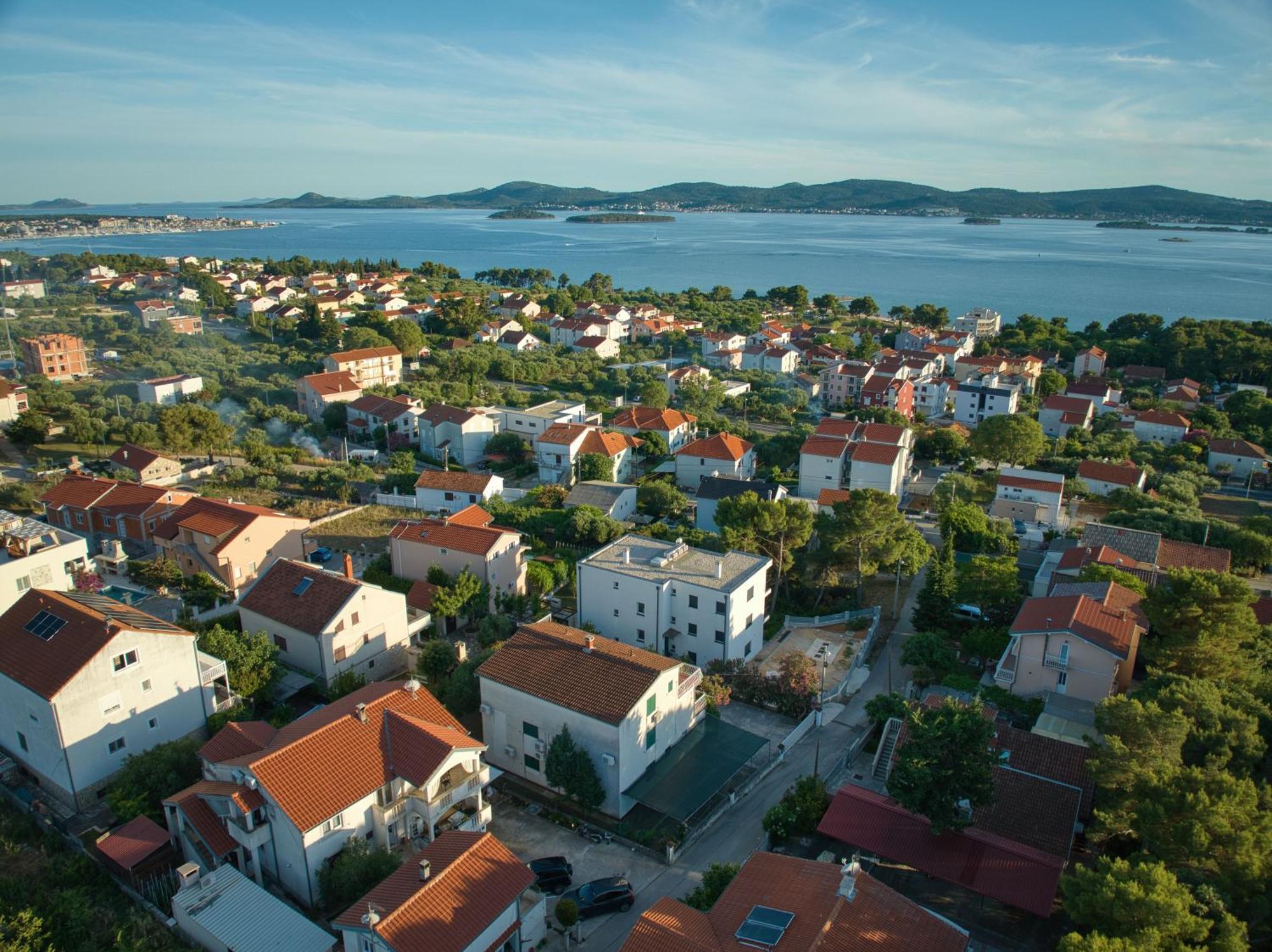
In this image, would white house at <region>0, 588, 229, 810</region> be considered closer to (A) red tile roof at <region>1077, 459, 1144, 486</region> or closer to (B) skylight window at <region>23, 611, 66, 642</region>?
(B) skylight window at <region>23, 611, 66, 642</region>

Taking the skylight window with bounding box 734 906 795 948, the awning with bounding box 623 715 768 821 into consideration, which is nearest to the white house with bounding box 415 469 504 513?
the awning with bounding box 623 715 768 821

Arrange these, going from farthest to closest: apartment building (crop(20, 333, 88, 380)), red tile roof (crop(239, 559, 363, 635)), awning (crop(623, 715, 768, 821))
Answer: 1. apartment building (crop(20, 333, 88, 380))
2. red tile roof (crop(239, 559, 363, 635))
3. awning (crop(623, 715, 768, 821))

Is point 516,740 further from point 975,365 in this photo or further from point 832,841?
point 975,365

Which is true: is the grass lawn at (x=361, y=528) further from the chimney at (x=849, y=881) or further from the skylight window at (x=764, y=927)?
the chimney at (x=849, y=881)

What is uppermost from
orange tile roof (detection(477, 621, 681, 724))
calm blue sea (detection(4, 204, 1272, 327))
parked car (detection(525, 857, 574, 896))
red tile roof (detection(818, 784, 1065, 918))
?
calm blue sea (detection(4, 204, 1272, 327))

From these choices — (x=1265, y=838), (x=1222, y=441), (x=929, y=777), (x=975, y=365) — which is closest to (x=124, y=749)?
(x=929, y=777)

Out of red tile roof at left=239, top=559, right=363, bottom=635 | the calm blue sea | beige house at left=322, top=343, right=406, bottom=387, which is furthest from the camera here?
the calm blue sea

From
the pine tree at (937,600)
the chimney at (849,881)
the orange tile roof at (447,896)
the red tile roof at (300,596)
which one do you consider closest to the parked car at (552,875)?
the orange tile roof at (447,896)
